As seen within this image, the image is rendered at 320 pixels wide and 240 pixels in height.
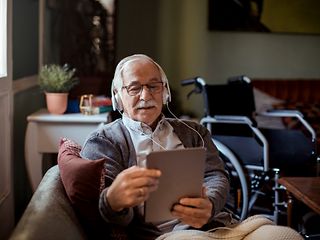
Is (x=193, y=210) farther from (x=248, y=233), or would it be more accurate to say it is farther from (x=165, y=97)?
(x=165, y=97)

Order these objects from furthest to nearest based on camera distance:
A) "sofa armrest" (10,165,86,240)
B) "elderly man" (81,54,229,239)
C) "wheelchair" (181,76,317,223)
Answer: "wheelchair" (181,76,317,223) < "elderly man" (81,54,229,239) < "sofa armrest" (10,165,86,240)

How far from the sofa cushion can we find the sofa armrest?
3 cm

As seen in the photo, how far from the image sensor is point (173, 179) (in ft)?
4.00

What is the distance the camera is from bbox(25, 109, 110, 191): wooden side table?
2424 millimetres

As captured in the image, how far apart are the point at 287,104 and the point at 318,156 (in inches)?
42.8

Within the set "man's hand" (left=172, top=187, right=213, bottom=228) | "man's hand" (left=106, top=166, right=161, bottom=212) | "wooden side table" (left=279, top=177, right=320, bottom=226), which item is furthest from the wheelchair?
"man's hand" (left=106, top=166, right=161, bottom=212)

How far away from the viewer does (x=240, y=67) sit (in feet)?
12.8

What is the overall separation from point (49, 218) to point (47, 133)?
128 centimetres

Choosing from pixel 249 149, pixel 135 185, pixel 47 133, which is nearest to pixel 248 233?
pixel 135 185

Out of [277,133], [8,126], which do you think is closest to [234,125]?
[277,133]

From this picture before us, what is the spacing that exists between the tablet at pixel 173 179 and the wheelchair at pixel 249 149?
1298mm

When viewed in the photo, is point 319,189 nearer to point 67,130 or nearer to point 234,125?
point 234,125

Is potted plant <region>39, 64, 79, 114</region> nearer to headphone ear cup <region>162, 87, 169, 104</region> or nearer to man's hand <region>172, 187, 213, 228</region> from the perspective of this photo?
headphone ear cup <region>162, 87, 169, 104</region>

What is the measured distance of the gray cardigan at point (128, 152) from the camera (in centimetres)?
147
